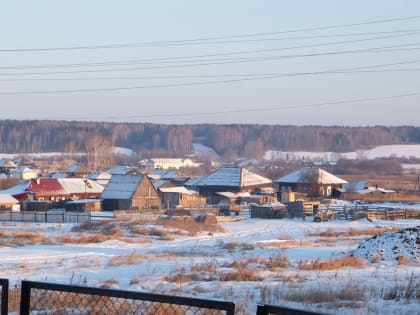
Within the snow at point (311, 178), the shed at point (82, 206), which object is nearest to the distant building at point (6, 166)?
the snow at point (311, 178)

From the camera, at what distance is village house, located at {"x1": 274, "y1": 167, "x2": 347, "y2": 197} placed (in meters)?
84.6

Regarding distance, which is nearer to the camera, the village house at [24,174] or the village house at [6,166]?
the village house at [24,174]

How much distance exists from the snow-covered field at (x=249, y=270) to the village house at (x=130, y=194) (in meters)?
29.0

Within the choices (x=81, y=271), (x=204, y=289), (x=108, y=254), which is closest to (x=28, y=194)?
(x=108, y=254)

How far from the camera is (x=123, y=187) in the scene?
6500cm

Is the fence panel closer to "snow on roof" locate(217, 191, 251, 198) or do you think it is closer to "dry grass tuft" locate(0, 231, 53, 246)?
"dry grass tuft" locate(0, 231, 53, 246)

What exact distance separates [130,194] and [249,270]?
47.3 meters

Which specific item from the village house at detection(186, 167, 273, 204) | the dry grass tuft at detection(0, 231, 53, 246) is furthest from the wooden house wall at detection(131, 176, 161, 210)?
the dry grass tuft at detection(0, 231, 53, 246)

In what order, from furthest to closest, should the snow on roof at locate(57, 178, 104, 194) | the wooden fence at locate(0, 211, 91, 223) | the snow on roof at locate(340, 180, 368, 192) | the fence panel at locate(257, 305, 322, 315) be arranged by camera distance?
the snow on roof at locate(340, 180, 368, 192), the snow on roof at locate(57, 178, 104, 194), the wooden fence at locate(0, 211, 91, 223), the fence panel at locate(257, 305, 322, 315)

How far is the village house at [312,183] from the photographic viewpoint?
8462 centimetres

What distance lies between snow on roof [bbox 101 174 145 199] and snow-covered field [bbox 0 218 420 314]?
96.1ft

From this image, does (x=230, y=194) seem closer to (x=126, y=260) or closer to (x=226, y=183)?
(x=226, y=183)

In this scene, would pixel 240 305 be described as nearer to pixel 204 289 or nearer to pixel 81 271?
pixel 204 289

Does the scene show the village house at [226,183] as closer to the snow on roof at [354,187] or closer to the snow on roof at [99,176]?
the snow on roof at [354,187]
